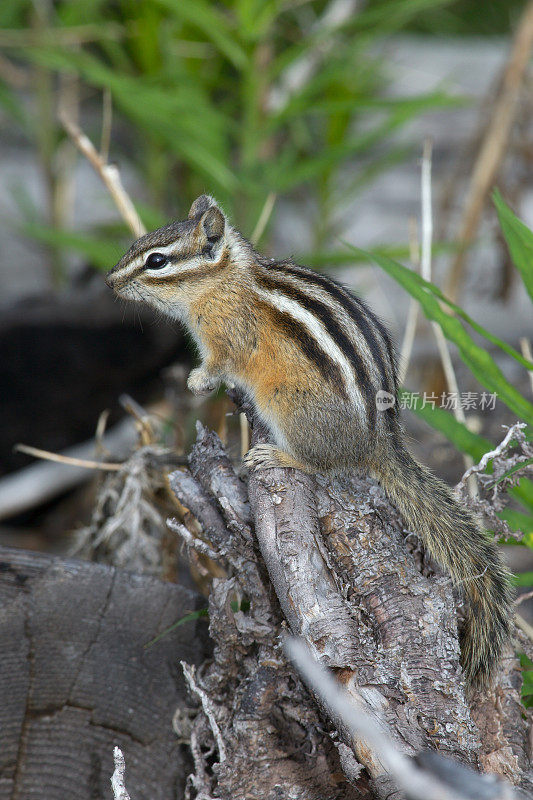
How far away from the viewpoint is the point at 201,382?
7.41 feet

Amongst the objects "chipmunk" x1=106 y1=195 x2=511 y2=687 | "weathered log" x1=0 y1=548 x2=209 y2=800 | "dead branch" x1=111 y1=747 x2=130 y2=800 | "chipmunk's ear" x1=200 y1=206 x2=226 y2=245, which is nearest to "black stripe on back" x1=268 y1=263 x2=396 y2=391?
"chipmunk" x1=106 y1=195 x2=511 y2=687

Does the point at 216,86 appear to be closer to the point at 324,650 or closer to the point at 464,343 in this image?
the point at 464,343

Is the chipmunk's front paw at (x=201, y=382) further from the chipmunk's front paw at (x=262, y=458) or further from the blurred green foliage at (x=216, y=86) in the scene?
the blurred green foliage at (x=216, y=86)

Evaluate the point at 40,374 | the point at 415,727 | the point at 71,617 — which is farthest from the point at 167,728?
the point at 40,374

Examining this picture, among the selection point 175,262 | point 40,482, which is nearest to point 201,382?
point 175,262

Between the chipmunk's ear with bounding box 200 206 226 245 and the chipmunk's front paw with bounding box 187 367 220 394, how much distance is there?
15.0 inches

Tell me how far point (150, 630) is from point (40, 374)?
Answer: 2.43 meters

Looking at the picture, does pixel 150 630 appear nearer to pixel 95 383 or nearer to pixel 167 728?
pixel 167 728

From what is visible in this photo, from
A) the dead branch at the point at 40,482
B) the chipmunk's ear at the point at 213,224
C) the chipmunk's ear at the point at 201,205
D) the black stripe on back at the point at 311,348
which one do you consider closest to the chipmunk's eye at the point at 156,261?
the chipmunk's ear at the point at 213,224

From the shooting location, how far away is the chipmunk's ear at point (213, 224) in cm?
216

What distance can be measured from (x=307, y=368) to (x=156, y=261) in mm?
539

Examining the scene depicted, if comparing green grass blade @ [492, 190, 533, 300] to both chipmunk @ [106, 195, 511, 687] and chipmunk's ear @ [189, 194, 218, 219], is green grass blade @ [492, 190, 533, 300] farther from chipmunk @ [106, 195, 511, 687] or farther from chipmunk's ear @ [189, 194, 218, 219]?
chipmunk's ear @ [189, 194, 218, 219]

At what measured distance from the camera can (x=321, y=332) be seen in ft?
6.23

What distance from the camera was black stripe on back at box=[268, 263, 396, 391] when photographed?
6.19ft
